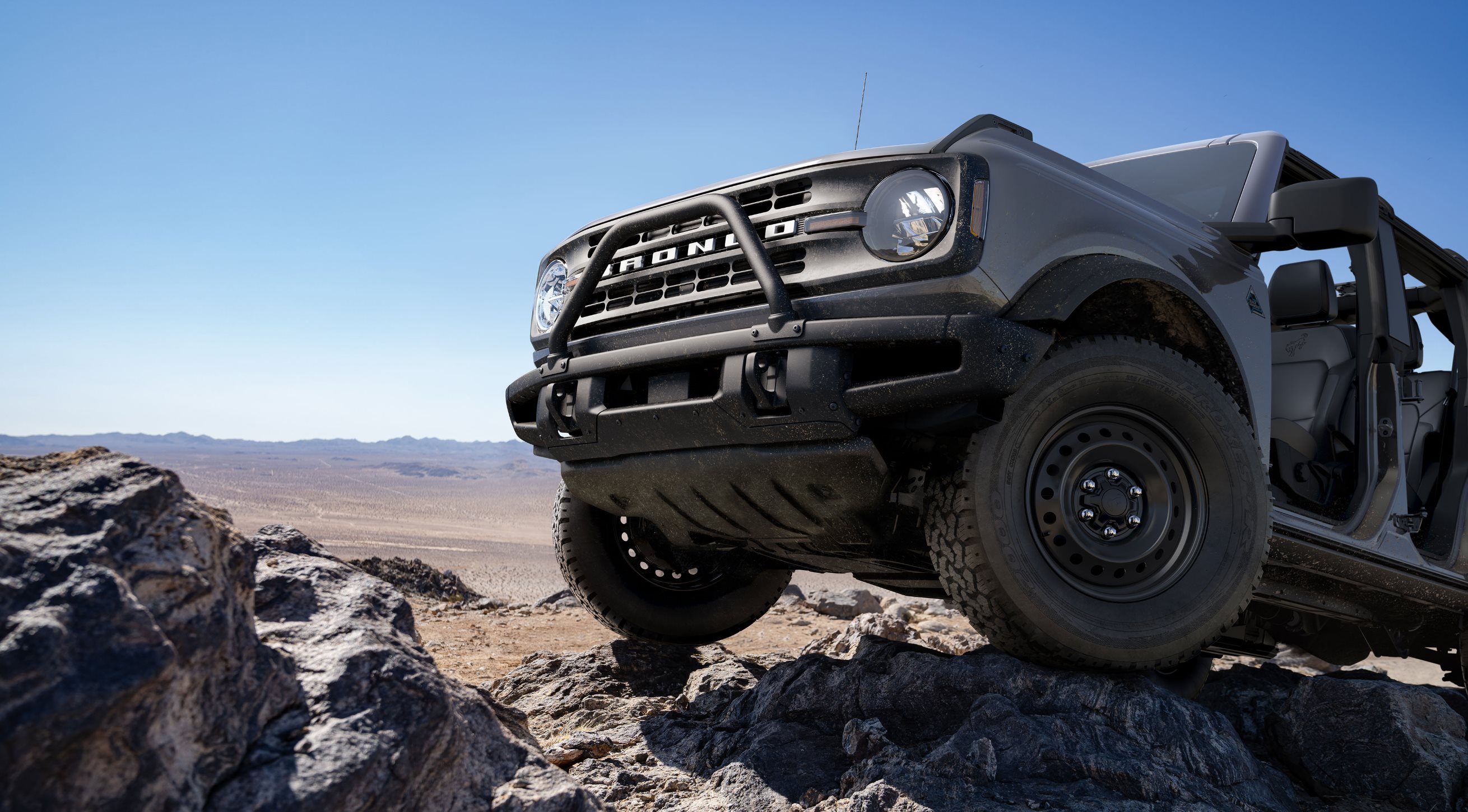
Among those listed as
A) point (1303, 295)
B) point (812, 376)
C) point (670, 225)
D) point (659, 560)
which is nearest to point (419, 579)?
point (659, 560)

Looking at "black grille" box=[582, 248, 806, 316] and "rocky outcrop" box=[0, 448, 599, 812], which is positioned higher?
"black grille" box=[582, 248, 806, 316]

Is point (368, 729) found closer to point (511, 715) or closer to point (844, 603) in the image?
point (511, 715)

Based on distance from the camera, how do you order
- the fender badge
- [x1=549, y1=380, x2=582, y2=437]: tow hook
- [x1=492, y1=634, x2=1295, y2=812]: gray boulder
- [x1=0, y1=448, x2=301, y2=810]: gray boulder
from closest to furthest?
1. [x1=0, y1=448, x2=301, y2=810]: gray boulder
2. [x1=492, y1=634, x2=1295, y2=812]: gray boulder
3. [x1=549, y1=380, x2=582, y2=437]: tow hook
4. the fender badge

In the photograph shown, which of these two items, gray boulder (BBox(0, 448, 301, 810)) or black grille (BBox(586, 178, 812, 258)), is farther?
black grille (BBox(586, 178, 812, 258))

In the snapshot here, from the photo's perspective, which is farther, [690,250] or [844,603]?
[844,603]

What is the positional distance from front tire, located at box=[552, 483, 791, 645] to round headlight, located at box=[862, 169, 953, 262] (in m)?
1.68

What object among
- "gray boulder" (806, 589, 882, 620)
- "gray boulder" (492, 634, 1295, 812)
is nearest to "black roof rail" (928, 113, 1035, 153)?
"gray boulder" (492, 634, 1295, 812)

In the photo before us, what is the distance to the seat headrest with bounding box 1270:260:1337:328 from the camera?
421 cm

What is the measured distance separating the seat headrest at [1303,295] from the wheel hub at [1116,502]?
1.77m

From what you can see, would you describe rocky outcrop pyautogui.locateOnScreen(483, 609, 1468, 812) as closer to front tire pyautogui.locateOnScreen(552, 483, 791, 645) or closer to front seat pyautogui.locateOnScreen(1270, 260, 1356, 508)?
front tire pyautogui.locateOnScreen(552, 483, 791, 645)

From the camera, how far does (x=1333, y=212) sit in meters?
3.30

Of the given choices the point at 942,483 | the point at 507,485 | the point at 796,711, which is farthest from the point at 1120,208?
the point at 507,485

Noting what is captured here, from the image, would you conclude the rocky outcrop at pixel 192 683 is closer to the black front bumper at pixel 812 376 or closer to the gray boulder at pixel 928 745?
the gray boulder at pixel 928 745

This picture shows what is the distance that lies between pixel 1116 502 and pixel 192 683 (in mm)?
2414
